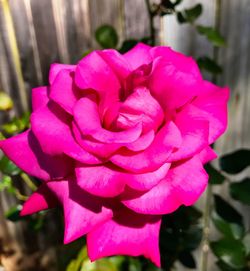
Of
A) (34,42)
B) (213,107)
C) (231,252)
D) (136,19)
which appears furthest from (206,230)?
(213,107)

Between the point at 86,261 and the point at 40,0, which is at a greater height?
the point at 40,0

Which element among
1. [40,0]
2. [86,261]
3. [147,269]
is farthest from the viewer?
[40,0]

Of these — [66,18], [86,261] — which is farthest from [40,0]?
[86,261]

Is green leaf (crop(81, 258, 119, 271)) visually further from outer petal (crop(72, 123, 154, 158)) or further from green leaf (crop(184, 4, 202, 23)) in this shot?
green leaf (crop(184, 4, 202, 23))

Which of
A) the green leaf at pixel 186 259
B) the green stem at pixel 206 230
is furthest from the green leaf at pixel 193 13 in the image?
the green stem at pixel 206 230

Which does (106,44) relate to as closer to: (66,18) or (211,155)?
(66,18)

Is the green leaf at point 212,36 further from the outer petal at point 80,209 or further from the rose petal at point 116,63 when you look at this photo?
the outer petal at point 80,209

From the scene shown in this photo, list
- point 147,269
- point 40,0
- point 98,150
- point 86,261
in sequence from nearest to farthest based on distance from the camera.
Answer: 1. point 98,150
2. point 86,261
3. point 147,269
4. point 40,0
